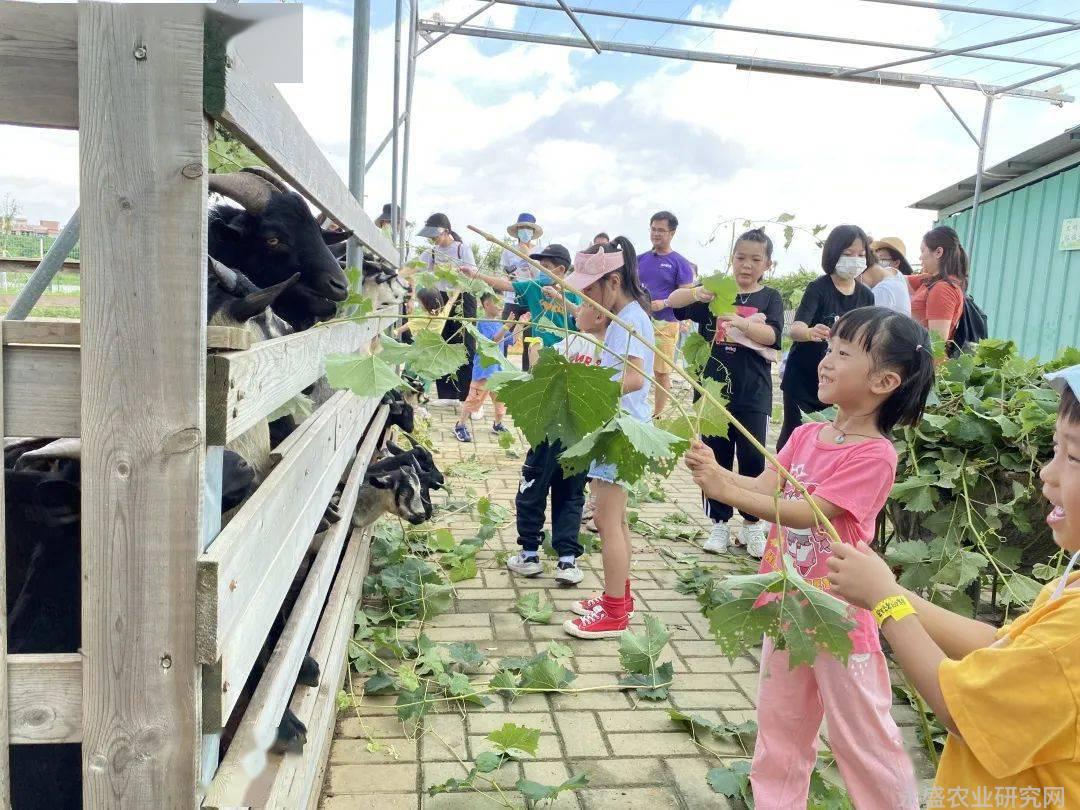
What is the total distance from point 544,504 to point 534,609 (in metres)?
0.85

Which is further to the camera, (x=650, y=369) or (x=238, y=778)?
(x=650, y=369)

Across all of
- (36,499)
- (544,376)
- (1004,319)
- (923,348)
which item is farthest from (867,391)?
(1004,319)

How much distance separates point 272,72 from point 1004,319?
11.9 m

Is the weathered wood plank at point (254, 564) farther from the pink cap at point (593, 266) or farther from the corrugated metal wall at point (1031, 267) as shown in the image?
the corrugated metal wall at point (1031, 267)

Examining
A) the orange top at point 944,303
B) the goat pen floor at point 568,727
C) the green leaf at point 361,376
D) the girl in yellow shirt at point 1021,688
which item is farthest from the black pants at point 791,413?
the green leaf at point 361,376

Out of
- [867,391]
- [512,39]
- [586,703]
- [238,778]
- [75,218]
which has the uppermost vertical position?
[512,39]

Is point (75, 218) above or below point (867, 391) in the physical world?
above

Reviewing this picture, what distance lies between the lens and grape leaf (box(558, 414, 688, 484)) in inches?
72.1

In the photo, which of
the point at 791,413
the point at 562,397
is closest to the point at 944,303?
the point at 791,413

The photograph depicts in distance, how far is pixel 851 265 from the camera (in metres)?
4.78

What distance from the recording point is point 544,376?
1.91 m

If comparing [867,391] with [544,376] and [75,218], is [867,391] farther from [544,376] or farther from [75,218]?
[75,218]

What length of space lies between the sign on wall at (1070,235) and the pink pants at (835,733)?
31.3 feet

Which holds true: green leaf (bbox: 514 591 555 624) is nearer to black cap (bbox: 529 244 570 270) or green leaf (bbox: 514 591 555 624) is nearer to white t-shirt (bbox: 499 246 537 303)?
white t-shirt (bbox: 499 246 537 303)
